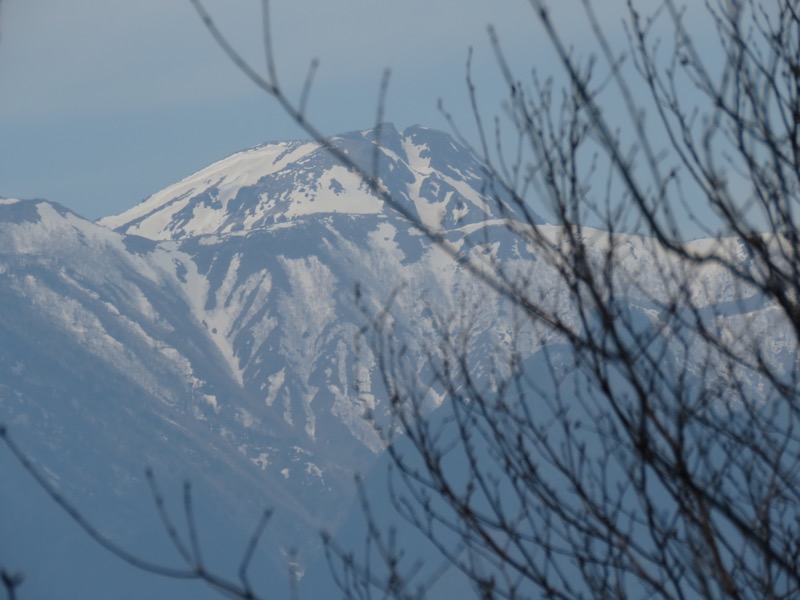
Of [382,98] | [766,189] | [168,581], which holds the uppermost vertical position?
[766,189]

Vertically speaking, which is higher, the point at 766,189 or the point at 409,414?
the point at 766,189

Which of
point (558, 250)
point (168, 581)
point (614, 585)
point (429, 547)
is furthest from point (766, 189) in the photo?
point (168, 581)

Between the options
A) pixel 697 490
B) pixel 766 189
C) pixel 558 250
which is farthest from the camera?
pixel 766 189

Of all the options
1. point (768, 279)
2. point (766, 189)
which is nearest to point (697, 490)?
point (768, 279)

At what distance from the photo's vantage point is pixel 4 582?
231 cm

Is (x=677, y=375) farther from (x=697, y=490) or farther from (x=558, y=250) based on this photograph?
(x=697, y=490)

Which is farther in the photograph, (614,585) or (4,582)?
(614,585)

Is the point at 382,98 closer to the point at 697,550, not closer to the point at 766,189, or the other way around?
the point at 766,189

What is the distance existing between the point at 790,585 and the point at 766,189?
1.37m

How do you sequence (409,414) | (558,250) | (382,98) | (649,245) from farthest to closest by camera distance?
(409,414) < (649,245) < (558,250) < (382,98)

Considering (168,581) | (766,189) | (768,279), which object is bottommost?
(168,581)

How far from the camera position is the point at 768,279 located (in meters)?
4.25

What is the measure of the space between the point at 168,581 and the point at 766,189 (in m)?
202

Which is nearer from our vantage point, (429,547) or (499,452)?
(499,452)
